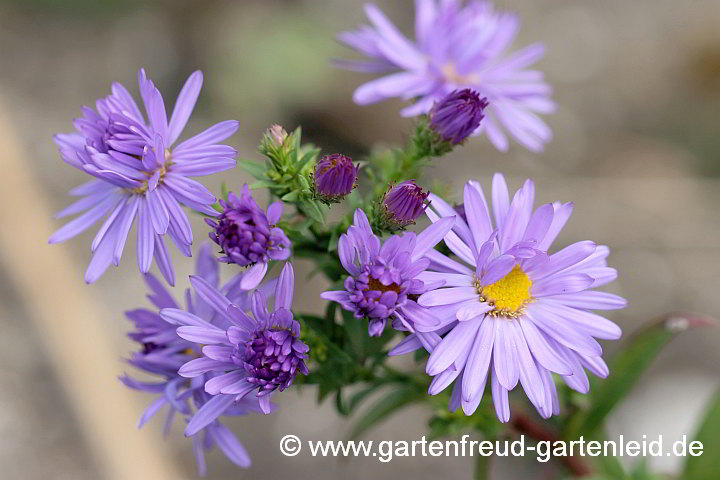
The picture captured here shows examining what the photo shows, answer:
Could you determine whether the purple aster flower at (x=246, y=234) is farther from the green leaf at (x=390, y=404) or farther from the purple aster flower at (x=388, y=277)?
the green leaf at (x=390, y=404)

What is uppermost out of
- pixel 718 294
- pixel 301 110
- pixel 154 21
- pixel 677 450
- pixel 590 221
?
pixel 154 21

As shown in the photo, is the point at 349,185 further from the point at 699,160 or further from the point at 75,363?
the point at 699,160

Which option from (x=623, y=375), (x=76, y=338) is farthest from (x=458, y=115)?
(x=76, y=338)

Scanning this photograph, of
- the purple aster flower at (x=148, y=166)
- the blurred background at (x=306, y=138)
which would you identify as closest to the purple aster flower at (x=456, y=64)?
the purple aster flower at (x=148, y=166)

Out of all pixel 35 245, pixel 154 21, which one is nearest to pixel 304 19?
pixel 154 21

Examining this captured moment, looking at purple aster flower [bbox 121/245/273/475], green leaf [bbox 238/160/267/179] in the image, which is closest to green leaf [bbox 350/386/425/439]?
purple aster flower [bbox 121/245/273/475]

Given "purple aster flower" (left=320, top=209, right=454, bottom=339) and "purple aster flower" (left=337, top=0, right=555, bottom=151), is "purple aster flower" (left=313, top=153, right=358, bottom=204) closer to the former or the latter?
"purple aster flower" (left=320, top=209, right=454, bottom=339)

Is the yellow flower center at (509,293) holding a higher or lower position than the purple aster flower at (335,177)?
lower
